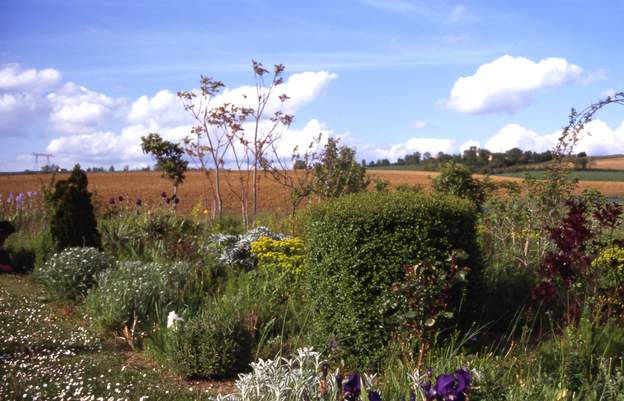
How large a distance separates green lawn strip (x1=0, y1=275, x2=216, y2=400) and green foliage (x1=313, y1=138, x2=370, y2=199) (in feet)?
20.1

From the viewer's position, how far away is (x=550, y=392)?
13.7 ft

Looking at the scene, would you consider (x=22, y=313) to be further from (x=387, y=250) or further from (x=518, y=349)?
(x=518, y=349)

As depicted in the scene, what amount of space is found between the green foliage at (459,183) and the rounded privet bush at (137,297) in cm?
688

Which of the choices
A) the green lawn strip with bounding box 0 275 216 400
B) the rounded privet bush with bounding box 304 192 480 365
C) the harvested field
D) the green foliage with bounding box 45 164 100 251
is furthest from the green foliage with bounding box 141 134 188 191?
the harvested field

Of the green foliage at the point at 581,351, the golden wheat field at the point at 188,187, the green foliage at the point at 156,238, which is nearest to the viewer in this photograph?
the green foliage at the point at 581,351

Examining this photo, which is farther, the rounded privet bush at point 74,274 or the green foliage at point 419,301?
the rounded privet bush at point 74,274

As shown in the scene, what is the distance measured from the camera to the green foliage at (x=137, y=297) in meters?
7.60

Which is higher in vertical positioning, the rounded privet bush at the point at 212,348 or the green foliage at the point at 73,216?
the green foliage at the point at 73,216

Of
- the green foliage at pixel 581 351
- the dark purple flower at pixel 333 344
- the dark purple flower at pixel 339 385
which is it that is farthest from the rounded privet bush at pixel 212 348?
the green foliage at pixel 581 351

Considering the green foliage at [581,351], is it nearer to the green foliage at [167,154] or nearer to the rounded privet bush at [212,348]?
the rounded privet bush at [212,348]

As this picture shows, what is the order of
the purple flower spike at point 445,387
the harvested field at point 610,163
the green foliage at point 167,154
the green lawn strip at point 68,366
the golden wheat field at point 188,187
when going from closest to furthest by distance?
the purple flower spike at point 445,387, the green lawn strip at point 68,366, the green foliage at point 167,154, the golden wheat field at point 188,187, the harvested field at point 610,163

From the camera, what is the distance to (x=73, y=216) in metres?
11.2

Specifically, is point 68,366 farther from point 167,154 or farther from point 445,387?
point 167,154

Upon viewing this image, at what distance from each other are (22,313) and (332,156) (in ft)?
24.3
